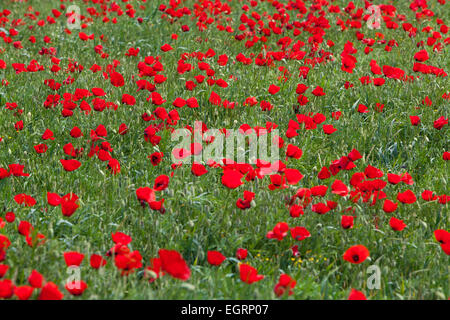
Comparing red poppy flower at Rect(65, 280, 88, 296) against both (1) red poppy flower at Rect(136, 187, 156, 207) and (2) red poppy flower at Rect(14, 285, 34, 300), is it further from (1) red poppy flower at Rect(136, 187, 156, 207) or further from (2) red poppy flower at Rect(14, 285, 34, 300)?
(1) red poppy flower at Rect(136, 187, 156, 207)

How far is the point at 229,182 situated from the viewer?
287cm

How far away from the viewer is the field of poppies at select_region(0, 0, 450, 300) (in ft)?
8.25

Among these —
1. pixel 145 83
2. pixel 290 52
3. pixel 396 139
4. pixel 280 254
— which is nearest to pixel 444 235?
pixel 280 254

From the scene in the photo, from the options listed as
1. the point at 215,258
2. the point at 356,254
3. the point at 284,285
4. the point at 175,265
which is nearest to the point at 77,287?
the point at 175,265

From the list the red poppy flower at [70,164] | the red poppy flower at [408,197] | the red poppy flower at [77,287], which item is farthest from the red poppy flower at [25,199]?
the red poppy flower at [408,197]

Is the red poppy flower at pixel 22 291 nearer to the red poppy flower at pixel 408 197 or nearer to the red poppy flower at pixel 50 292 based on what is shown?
the red poppy flower at pixel 50 292

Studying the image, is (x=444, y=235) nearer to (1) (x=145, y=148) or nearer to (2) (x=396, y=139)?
(2) (x=396, y=139)

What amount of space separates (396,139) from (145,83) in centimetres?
185

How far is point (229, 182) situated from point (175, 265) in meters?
0.76

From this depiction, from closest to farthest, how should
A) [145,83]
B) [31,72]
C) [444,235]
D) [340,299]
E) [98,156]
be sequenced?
[340,299]
[444,235]
[98,156]
[145,83]
[31,72]

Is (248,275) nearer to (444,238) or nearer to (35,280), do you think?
(35,280)

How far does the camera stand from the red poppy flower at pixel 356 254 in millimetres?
2457

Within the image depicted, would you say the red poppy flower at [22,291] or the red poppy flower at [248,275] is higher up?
the red poppy flower at [248,275]

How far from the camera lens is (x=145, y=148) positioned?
399 centimetres
